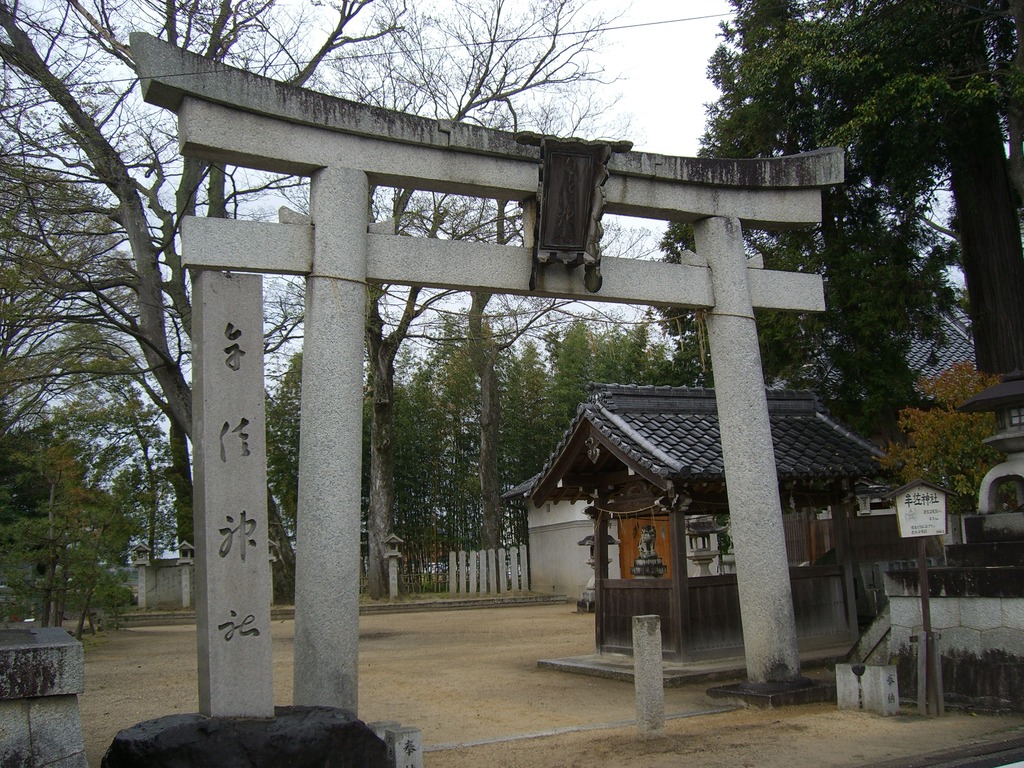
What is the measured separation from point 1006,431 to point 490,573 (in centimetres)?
1987

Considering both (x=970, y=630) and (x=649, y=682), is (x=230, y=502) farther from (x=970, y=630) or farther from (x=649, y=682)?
(x=970, y=630)

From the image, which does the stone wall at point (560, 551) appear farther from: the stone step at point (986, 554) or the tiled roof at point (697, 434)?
the stone step at point (986, 554)

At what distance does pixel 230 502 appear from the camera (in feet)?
19.5

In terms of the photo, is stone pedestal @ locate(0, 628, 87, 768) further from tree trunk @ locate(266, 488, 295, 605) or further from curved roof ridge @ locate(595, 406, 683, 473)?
tree trunk @ locate(266, 488, 295, 605)

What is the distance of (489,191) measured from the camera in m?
8.18

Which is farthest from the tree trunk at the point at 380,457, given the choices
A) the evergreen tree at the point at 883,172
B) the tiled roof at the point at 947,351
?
the tiled roof at the point at 947,351

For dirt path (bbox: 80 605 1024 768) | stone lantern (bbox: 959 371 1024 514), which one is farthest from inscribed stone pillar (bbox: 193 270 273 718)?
stone lantern (bbox: 959 371 1024 514)

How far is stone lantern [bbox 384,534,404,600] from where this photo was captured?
24.2m

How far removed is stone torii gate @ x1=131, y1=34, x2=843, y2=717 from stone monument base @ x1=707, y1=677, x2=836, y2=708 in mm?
121

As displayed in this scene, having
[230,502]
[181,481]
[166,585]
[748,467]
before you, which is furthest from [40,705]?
[181,481]

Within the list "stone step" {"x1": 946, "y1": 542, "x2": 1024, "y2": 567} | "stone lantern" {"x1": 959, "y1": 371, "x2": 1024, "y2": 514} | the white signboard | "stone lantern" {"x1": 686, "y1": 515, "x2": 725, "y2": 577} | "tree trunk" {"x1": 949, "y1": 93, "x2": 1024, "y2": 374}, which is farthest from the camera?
"tree trunk" {"x1": 949, "y1": 93, "x2": 1024, "y2": 374}

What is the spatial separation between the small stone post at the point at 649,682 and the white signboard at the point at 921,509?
251 cm

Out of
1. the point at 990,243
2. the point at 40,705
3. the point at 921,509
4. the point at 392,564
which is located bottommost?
the point at 392,564

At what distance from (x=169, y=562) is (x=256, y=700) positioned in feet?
75.5
